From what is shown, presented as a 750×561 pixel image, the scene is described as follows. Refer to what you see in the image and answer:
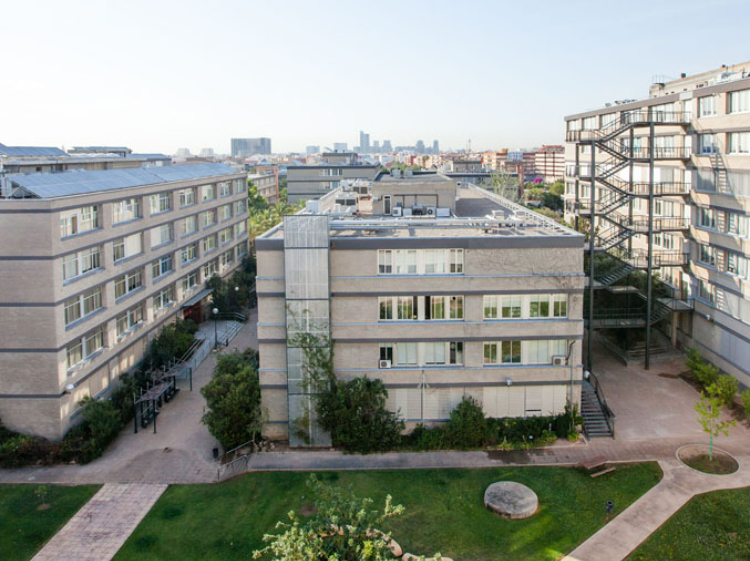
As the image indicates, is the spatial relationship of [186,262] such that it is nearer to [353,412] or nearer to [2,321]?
[2,321]

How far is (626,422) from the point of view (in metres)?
35.6

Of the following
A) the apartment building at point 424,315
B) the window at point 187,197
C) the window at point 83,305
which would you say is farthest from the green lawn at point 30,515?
the window at point 187,197

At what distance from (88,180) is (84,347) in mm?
10656

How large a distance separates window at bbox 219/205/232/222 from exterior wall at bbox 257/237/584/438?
35.2 m

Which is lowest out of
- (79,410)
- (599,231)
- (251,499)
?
(251,499)


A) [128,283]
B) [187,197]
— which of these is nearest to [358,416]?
[128,283]

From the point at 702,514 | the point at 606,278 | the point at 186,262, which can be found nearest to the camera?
the point at 702,514

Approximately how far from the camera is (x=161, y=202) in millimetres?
50281

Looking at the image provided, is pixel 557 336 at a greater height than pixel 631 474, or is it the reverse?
pixel 557 336

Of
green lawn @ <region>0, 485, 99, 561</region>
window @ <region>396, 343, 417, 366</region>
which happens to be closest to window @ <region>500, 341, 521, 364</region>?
window @ <region>396, 343, 417, 366</region>

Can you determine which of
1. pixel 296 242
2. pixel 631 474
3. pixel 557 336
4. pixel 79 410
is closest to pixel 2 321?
pixel 79 410

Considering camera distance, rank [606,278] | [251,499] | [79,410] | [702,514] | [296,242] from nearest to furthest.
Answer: [702,514]
[251,499]
[296,242]
[79,410]
[606,278]

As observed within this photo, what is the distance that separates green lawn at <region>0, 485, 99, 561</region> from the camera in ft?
84.8

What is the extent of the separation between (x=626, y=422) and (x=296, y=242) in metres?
20.9
